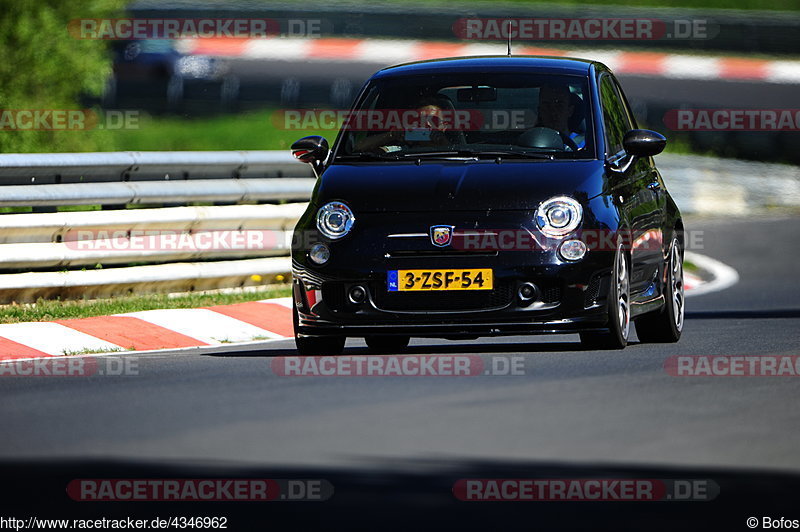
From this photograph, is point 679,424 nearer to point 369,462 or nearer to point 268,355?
point 369,462

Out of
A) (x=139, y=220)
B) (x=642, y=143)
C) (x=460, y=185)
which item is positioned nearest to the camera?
(x=460, y=185)

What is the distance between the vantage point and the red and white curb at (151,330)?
37.1 feet

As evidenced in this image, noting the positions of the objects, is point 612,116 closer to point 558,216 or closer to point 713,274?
point 558,216

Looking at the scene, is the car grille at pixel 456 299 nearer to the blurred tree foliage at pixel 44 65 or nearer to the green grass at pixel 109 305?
the green grass at pixel 109 305

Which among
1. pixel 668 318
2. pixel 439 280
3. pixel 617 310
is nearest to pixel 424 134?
pixel 439 280

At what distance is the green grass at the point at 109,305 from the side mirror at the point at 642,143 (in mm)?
3924

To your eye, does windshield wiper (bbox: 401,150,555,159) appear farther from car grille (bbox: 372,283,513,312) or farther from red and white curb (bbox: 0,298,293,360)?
red and white curb (bbox: 0,298,293,360)

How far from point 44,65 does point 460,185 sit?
13.4m

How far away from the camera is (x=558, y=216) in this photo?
32.7ft

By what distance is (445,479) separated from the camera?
663 centimetres

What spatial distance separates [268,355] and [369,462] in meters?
4.05

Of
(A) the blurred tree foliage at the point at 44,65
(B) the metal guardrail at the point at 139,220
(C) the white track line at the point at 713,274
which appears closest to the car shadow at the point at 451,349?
(B) the metal guardrail at the point at 139,220

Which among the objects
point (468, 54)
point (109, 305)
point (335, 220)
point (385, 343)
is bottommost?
point (468, 54)

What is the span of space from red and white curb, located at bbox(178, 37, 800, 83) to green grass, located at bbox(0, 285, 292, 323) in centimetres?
1243
